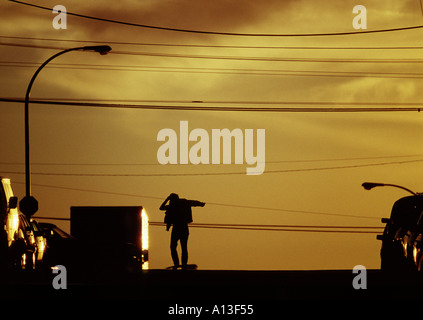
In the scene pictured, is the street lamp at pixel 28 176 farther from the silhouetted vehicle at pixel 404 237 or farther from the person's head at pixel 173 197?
the silhouetted vehicle at pixel 404 237

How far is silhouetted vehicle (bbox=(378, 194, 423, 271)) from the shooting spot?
1644 centimetres

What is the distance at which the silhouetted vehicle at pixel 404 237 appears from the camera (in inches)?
647

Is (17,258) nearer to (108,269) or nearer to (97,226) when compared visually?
(108,269)

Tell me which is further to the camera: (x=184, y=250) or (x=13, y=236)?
(x=184, y=250)

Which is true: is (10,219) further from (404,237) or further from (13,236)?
(404,237)

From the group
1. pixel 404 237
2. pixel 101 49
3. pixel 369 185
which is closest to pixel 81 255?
pixel 101 49

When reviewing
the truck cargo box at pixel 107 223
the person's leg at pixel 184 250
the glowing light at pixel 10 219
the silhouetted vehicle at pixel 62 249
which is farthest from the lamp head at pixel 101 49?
the glowing light at pixel 10 219

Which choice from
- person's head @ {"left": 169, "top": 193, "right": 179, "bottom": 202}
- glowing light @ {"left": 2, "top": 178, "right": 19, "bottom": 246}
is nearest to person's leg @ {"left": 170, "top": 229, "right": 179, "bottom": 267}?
person's head @ {"left": 169, "top": 193, "right": 179, "bottom": 202}

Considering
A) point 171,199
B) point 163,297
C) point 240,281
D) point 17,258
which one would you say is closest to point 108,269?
point 171,199

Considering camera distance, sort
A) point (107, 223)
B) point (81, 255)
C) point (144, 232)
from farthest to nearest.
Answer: point (144, 232) → point (107, 223) → point (81, 255)

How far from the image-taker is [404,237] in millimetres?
17953

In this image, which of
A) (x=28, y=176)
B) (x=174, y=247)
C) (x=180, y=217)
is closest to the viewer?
(x=180, y=217)

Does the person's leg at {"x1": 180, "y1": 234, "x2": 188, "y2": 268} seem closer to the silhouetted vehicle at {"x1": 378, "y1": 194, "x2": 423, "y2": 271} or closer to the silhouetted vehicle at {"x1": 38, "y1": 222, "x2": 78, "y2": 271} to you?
the silhouetted vehicle at {"x1": 38, "y1": 222, "x2": 78, "y2": 271}

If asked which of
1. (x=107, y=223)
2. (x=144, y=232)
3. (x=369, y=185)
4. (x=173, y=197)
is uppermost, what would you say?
(x=369, y=185)
